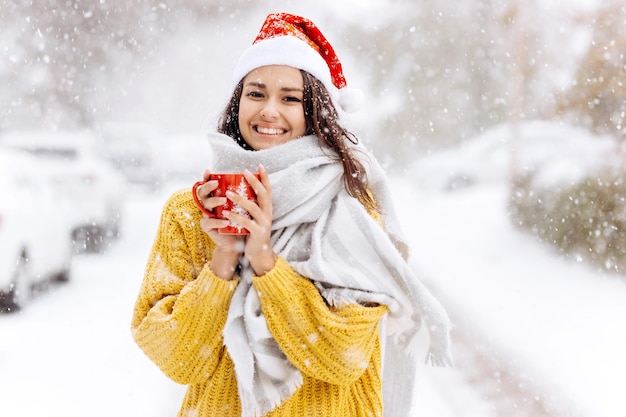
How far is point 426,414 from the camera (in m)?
3.69

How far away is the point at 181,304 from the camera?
1419mm

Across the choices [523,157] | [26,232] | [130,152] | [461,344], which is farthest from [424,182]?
[26,232]

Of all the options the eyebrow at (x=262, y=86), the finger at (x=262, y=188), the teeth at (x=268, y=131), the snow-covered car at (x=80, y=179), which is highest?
A: the snow-covered car at (x=80, y=179)

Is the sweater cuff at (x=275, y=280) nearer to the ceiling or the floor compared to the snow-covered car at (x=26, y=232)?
nearer to the floor

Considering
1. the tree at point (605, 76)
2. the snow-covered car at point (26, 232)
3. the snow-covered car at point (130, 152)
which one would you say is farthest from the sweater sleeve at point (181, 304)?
the snow-covered car at point (130, 152)

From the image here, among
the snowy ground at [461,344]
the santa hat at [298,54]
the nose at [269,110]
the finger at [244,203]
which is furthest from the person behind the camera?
the snowy ground at [461,344]

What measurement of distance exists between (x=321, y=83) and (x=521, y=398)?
10.6ft

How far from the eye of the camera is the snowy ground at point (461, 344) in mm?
3980

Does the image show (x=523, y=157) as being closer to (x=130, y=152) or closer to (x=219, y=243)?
(x=130, y=152)

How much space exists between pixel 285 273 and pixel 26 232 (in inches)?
189

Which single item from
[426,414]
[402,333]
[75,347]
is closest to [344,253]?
[402,333]

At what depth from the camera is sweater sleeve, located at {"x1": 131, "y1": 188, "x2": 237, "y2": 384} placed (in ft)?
4.64

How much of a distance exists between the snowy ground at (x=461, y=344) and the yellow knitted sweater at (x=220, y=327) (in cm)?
223

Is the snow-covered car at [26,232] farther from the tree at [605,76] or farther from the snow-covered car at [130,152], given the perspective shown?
the snow-covered car at [130,152]
